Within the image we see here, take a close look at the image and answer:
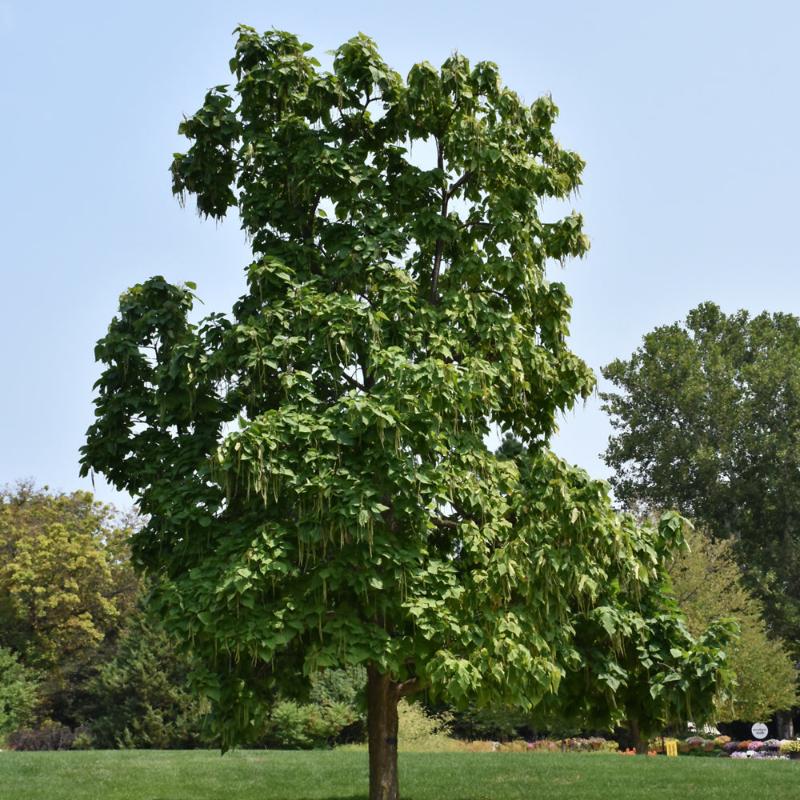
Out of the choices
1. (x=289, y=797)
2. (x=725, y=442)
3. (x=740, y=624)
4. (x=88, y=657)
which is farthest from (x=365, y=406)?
(x=725, y=442)

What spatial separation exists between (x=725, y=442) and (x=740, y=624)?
1365cm

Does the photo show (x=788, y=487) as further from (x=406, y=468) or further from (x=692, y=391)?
(x=406, y=468)

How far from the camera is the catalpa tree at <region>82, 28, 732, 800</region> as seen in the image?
10.5 meters

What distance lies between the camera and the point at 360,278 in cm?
1259

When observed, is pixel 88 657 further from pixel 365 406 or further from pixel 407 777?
pixel 365 406

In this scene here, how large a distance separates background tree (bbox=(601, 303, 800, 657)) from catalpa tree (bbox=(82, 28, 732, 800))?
3370cm

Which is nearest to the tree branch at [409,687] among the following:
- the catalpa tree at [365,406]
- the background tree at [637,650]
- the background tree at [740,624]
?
the catalpa tree at [365,406]

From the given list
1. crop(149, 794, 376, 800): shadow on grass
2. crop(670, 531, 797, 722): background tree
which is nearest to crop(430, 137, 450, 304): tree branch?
crop(149, 794, 376, 800): shadow on grass

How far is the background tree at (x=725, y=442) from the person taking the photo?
4622 cm

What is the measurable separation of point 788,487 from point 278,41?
39.1 metres

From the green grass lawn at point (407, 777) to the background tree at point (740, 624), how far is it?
43.8 feet

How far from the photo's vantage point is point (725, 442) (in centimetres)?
4656

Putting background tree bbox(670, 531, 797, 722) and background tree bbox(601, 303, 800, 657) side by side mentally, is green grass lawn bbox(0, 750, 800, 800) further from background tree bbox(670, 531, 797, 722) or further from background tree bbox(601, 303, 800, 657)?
background tree bbox(601, 303, 800, 657)

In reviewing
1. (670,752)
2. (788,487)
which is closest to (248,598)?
(670,752)
